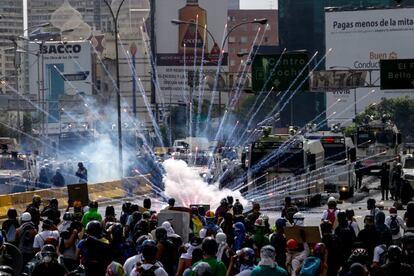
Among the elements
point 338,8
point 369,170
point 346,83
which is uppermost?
point 338,8

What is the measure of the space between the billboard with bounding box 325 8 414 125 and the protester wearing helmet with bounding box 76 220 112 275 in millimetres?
105765

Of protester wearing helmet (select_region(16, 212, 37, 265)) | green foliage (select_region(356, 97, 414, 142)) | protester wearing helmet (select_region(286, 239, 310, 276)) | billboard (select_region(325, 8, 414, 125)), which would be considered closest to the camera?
protester wearing helmet (select_region(286, 239, 310, 276))

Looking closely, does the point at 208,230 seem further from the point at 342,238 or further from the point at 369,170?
the point at 369,170

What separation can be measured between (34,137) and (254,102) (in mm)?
Answer: 27251

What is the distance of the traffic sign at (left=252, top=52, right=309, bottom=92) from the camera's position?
48.3 meters

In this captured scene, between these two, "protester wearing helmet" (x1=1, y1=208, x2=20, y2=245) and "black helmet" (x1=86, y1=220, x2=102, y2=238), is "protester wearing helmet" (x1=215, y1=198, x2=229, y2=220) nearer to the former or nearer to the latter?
"protester wearing helmet" (x1=1, y1=208, x2=20, y2=245)

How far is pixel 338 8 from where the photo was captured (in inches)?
4808

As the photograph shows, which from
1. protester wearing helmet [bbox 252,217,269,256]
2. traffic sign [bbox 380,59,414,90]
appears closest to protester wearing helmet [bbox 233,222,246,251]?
protester wearing helmet [bbox 252,217,269,256]

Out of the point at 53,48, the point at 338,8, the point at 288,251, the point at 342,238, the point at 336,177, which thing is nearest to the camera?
the point at 288,251

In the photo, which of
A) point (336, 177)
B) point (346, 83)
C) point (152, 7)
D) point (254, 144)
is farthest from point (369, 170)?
point (152, 7)

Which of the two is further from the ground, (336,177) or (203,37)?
(203,37)

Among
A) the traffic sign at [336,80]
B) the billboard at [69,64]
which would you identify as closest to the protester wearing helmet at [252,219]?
the traffic sign at [336,80]

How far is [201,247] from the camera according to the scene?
13.7m

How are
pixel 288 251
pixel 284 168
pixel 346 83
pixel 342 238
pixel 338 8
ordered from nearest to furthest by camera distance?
1. pixel 288 251
2. pixel 342 238
3. pixel 284 168
4. pixel 346 83
5. pixel 338 8
